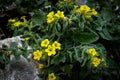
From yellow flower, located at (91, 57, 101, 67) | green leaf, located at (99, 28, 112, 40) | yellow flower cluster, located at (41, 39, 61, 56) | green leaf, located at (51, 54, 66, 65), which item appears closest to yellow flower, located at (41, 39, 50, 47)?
yellow flower cluster, located at (41, 39, 61, 56)

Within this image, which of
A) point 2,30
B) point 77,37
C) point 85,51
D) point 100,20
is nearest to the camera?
point 85,51

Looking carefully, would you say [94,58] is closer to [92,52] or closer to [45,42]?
[92,52]

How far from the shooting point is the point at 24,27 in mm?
2854

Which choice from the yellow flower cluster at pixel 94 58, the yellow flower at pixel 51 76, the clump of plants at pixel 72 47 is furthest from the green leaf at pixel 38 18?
the yellow flower cluster at pixel 94 58

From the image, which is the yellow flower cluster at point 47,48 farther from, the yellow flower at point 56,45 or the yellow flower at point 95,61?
the yellow flower at point 95,61

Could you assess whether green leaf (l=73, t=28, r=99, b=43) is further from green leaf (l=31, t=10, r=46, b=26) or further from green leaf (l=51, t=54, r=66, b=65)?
green leaf (l=31, t=10, r=46, b=26)

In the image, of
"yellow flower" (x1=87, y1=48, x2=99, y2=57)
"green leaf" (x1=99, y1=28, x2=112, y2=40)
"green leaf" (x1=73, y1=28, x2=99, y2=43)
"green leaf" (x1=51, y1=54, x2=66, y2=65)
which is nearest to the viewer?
"yellow flower" (x1=87, y1=48, x2=99, y2=57)

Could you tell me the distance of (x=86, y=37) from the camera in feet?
8.20

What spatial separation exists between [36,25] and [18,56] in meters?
0.44

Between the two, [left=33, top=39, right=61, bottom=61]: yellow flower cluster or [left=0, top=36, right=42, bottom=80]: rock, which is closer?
[left=33, top=39, right=61, bottom=61]: yellow flower cluster

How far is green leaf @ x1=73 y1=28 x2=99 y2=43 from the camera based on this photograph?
248 centimetres

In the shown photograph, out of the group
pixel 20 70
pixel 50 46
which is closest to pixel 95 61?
pixel 50 46

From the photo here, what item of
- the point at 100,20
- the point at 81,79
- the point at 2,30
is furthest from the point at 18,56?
the point at 2,30

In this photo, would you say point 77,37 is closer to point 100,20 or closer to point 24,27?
point 100,20
